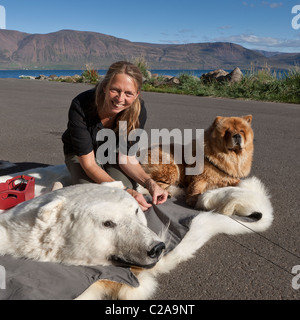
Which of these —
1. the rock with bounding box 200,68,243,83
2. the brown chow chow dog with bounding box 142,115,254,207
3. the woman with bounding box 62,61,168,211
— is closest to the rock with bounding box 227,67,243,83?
the rock with bounding box 200,68,243,83

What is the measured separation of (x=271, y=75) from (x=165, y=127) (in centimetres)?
956

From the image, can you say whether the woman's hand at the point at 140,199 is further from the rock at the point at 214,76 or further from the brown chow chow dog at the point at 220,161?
the rock at the point at 214,76

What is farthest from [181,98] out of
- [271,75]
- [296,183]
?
[296,183]

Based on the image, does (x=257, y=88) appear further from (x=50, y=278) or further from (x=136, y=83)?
(x=50, y=278)

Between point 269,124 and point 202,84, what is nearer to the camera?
point 269,124

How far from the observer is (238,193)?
3.51 metres

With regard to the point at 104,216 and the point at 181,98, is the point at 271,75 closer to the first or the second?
the point at 181,98

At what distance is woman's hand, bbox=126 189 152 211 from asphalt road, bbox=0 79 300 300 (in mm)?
762

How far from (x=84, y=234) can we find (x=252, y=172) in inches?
144

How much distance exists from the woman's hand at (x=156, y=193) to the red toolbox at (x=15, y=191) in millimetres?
1282

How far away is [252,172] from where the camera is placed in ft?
17.1

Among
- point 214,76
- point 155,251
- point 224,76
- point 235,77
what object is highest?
point 214,76

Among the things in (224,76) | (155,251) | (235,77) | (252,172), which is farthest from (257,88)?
(155,251)

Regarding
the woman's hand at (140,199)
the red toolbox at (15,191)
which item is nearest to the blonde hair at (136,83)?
the woman's hand at (140,199)
